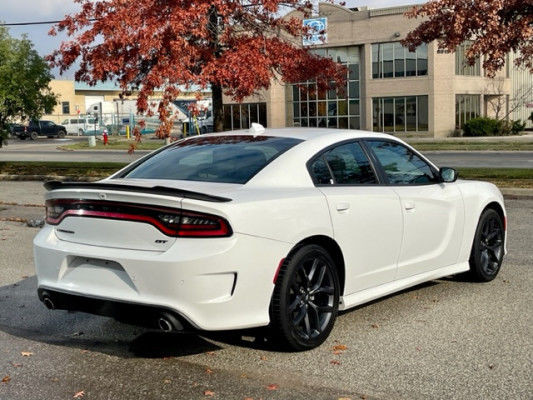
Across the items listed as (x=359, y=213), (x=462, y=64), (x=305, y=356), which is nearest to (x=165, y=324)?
(x=305, y=356)

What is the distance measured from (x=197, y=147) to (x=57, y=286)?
1633 mm

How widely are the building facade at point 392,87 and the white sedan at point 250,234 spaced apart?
1588 inches

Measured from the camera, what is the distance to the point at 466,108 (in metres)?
48.4

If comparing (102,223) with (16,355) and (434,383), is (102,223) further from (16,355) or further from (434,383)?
(434,383)

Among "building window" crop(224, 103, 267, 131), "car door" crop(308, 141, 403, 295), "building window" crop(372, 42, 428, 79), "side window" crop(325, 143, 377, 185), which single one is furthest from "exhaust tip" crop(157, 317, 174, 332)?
"building window" crop(224, 103, 267, 131)

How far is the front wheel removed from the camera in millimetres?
4898

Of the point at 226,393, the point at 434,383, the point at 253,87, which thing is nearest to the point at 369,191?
the point at 434,383

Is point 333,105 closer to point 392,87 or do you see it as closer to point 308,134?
point 392,87

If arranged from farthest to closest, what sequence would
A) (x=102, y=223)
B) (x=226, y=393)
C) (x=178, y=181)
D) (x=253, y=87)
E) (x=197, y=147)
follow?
(x=253, y=87) → (x=197, y=147) → (x=178, y=181) → (x=102, y=223) → (x=226, y=393)

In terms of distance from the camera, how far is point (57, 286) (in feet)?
16.4

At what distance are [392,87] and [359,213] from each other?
44.2 meters

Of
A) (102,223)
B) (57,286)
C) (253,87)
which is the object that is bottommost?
(57,286)

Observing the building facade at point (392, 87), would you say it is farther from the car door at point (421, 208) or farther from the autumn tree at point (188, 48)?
the car door at point (421, 208)

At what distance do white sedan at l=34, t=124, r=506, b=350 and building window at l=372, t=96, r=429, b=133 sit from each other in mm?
41845
